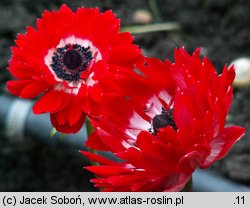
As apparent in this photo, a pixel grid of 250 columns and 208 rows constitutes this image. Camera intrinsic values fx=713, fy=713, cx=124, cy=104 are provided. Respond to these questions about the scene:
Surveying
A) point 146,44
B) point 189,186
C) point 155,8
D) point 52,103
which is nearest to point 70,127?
point 52,103

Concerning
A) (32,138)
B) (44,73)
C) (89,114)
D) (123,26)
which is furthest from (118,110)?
(123,26)

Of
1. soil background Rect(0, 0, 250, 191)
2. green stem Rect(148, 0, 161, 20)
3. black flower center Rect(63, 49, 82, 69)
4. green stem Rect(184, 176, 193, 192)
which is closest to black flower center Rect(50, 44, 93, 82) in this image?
black flower center Rect(63, 49, 82, 69)

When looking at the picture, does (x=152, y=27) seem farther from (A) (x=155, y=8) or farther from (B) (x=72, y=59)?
(B) (x=72, y=59)

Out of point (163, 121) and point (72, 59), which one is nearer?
point (163, 121)

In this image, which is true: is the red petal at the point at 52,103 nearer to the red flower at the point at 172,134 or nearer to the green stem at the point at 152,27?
the red flower at the point at 172,134

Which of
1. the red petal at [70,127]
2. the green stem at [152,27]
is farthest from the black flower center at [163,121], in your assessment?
the green stem at [152,27]

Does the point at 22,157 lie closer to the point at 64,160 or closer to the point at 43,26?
the point at 64,160
